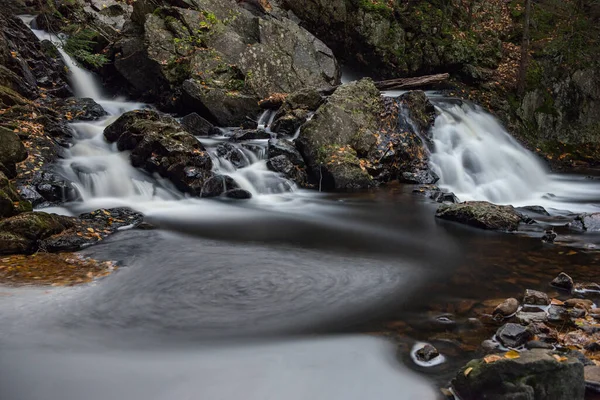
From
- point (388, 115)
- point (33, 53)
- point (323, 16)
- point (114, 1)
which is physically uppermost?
point (114, 1)

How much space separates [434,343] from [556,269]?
269 cm

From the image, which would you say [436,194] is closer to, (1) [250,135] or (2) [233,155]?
(2) [233,155]

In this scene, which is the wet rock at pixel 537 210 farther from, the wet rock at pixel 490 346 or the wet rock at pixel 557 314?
the wet rock at pixel 490 346

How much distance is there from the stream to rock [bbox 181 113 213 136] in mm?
2882

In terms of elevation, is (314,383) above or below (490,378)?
below

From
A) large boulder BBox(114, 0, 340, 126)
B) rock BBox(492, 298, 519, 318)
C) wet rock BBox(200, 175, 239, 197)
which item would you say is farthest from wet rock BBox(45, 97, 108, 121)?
rock BBox(492, 298, 519, 318)

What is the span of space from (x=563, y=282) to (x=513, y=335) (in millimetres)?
1635

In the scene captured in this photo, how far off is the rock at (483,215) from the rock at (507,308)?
10.8ft

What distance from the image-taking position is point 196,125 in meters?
11.7

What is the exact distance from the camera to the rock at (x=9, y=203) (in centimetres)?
566

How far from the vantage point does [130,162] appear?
361 inches

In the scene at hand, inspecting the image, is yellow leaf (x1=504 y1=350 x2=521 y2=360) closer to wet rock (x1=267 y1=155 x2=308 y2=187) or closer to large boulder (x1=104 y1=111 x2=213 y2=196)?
large boulder (x1=104 y1=111 x2=213 y2=196)

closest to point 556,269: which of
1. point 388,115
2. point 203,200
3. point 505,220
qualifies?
point 505,220

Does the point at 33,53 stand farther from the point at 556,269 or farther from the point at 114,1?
the point at 556,269
